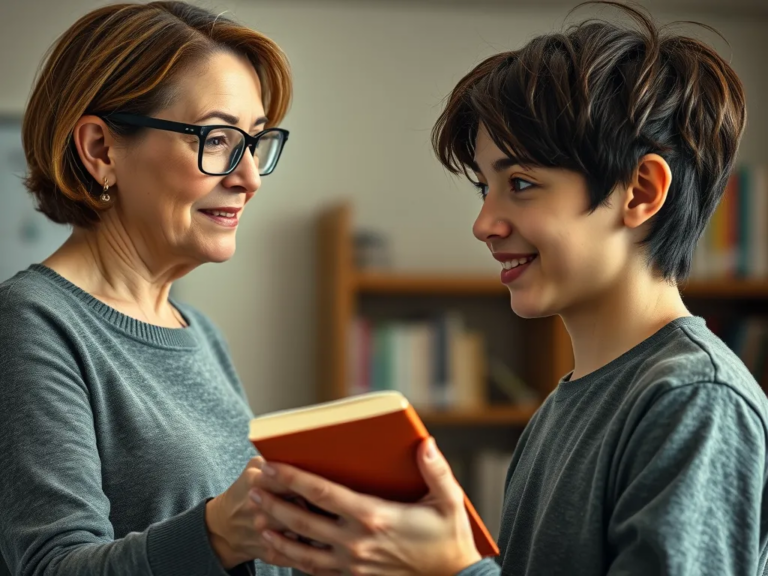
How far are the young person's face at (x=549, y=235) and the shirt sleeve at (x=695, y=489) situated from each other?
216 millimetres

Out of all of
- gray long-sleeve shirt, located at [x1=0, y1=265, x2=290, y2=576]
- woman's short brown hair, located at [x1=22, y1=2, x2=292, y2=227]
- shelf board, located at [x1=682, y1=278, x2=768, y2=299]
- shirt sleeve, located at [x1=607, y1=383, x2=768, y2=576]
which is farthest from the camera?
shelf board, located at [x1=682, y1=278, x2=768, y2=299]

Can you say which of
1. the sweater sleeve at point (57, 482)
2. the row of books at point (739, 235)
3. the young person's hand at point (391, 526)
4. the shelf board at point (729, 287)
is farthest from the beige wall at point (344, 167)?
the young person's hand at point (391, 526)

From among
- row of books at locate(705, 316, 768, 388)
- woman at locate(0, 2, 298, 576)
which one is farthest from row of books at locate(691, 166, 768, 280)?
woman at locate(0, 2, 298, 576)

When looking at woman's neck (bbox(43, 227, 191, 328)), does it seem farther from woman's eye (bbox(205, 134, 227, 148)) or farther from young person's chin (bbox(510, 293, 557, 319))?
young person's chin (bbox(510, 293, 557, 319))

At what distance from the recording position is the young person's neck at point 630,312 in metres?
1.07

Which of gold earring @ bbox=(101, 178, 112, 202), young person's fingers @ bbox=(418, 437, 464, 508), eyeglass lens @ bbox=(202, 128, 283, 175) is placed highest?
eyeglass lens @ bbox=(202, 128, 283, 175)

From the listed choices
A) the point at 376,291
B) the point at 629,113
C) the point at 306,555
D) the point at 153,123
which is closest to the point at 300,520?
the point at 306,555

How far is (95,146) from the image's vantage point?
139 centimetres

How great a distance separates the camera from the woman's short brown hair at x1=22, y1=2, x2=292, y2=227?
1.35 metres

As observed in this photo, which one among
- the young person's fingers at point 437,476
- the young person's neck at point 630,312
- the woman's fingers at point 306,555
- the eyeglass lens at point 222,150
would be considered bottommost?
the woman's fingers at point 306,555

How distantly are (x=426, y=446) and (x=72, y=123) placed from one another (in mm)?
803

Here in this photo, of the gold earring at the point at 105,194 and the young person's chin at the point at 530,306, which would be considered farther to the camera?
the gold earring at the point at 105,194

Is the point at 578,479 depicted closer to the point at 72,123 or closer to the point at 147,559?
the point at 147,559

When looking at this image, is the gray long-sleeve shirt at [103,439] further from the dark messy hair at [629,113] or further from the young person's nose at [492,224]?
the dark messy hair at [629,113]
